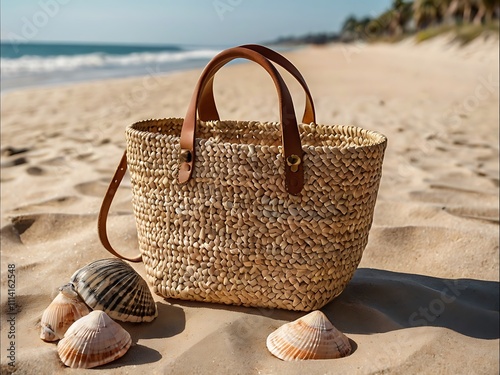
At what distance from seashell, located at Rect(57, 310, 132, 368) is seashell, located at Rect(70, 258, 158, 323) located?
0.12m

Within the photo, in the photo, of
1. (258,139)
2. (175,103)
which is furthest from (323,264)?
(175,103)

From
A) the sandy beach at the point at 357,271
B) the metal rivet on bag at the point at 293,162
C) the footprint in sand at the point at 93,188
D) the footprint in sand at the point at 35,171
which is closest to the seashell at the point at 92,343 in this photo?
the sandy beach at the point at 357,271

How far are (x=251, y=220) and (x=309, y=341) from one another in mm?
403

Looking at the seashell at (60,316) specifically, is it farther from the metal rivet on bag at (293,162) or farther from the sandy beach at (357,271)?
the metal rivet on bag at (293,162)

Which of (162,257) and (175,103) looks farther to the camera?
(175,103)

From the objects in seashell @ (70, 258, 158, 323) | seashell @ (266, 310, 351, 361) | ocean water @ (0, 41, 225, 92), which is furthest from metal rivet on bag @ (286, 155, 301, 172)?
ocean water @ (0, 41, 225, 92)

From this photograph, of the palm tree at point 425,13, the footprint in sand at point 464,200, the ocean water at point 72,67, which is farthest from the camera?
the palm tree at point 425,13

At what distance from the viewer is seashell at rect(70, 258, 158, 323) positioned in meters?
1.60

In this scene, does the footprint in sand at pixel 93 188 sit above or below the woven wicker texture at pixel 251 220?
below

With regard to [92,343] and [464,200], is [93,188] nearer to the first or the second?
[92,343]

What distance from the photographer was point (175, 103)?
7.05 metres

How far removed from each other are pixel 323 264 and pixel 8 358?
97 centimetres

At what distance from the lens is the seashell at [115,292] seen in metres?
1.60

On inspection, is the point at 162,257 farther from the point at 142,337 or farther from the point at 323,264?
the point at 323,264
